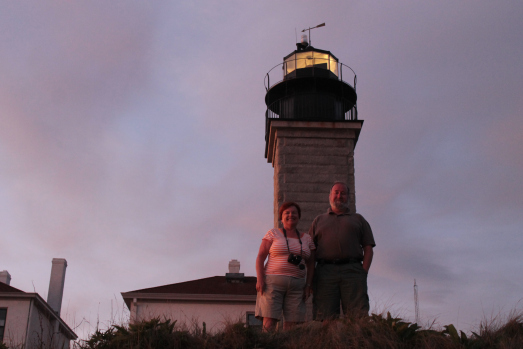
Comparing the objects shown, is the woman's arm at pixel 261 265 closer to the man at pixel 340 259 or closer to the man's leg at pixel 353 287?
the man at pixel 340 259

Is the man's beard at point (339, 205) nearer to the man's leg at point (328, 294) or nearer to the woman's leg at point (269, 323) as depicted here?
the man's leg at point (328, 294)

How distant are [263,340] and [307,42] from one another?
1199cm

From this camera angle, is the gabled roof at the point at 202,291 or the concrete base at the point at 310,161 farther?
the gabled roof at the point at 202,291

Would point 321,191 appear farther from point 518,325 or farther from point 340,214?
point 518,325

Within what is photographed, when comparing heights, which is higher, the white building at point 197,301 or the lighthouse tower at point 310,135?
the lighthouse tower at point 310,135

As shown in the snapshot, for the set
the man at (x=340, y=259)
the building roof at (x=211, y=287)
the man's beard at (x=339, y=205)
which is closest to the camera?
the man at (x=340, y=259)

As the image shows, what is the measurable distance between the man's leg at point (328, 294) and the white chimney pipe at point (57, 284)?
52.9 ft

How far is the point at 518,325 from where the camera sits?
5.21 m

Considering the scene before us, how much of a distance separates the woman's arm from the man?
529 millimetres

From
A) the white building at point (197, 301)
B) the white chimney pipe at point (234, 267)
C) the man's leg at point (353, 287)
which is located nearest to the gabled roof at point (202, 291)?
the white building at point (197, 301)

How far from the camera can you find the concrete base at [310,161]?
11648 millimetres

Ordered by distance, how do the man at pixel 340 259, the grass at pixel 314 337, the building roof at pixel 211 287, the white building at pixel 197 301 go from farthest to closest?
the building roof at pixel 211 287, the white building at pixel 197 301, the man at pixel 340 259, the grass at pixel 314 337

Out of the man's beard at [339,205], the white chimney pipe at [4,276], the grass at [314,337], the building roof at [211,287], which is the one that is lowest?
the grass at [314,337]

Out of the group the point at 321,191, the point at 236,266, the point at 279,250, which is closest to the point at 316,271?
the point at 279,250
